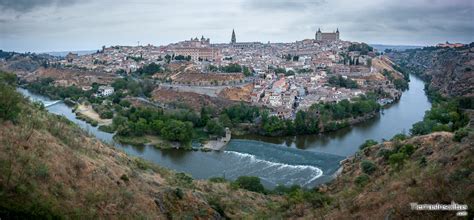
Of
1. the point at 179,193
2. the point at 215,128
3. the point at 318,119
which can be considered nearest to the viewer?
the point at 179,193

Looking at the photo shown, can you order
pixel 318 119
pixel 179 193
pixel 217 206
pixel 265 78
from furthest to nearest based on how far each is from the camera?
1. pixel 265 78
2. pixel 318 119
3. pixel 217 206
4. pixel 179 193

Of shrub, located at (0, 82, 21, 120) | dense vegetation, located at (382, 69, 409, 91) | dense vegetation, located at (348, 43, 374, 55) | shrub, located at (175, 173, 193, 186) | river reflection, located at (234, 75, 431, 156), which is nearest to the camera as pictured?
shrub, located at (0, 82, 21, 120)

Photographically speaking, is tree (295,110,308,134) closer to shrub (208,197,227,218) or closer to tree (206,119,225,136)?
tree (206,119,225,136)

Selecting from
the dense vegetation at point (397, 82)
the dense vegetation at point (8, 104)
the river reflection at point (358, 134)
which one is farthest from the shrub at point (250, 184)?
the dense vegetation at point (397, 82)

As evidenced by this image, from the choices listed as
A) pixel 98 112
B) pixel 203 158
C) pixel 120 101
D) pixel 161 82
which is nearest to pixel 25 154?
pixel 203 158

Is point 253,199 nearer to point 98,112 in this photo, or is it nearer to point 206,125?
point 206,125

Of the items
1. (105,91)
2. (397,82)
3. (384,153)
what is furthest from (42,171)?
(397,82)

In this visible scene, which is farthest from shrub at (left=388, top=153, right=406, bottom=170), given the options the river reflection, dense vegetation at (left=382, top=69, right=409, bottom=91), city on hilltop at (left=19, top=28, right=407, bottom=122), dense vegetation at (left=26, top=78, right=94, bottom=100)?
dense vegetation at (left=382, top=69, right=409, bottom=91)

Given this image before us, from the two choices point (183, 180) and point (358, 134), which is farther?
point (358, 134)

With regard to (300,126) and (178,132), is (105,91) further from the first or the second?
(300,126)
